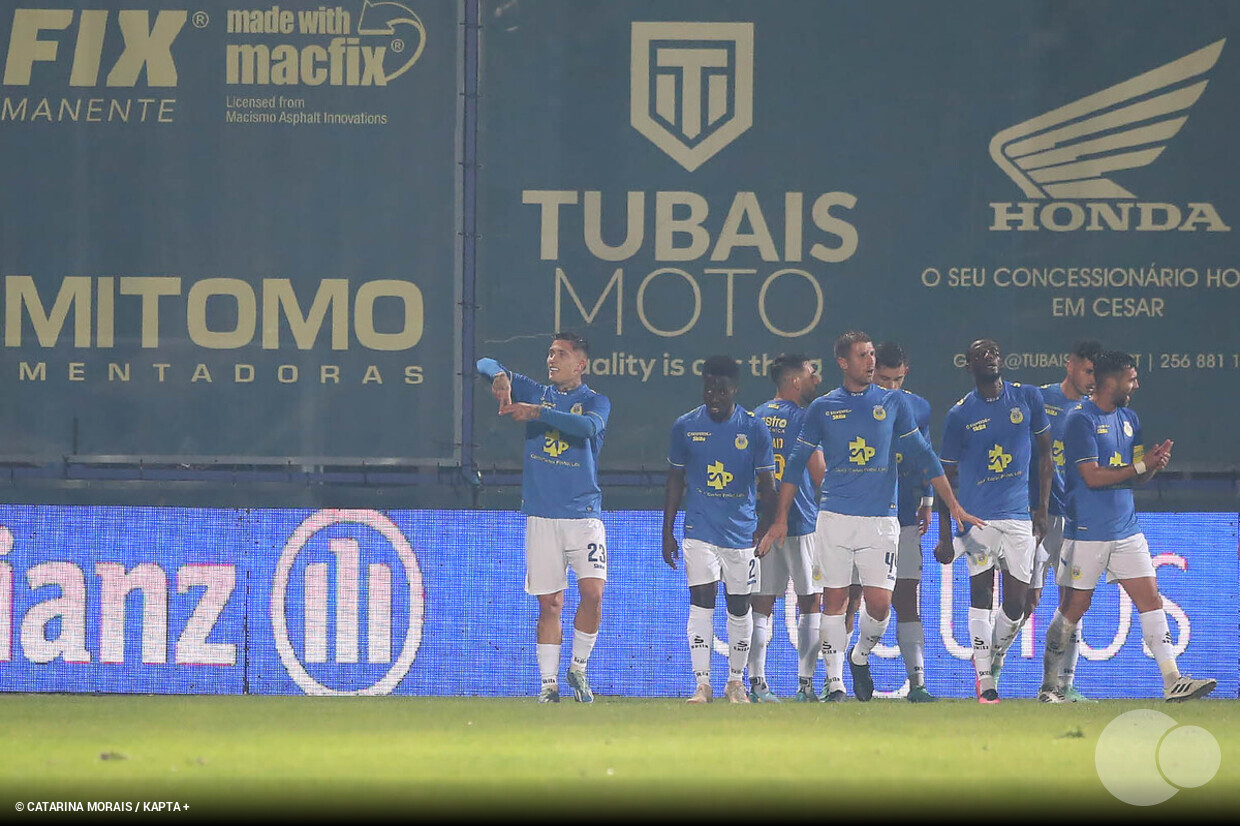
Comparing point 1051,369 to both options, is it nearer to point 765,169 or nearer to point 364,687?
point 765,169

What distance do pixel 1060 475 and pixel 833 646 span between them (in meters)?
1.73

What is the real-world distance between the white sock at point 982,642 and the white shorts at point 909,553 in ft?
1.36

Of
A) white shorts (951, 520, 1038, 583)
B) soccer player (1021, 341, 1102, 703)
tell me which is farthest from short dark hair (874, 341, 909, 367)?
white shorts (951, 520, 1038, 583)

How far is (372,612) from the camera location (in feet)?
38.2

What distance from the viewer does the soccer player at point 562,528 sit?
35.1 ft

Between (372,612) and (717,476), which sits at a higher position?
(717,476)

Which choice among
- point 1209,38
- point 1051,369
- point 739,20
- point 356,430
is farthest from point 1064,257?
point 356,430

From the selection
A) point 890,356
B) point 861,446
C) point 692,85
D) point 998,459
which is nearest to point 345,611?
point 861,446

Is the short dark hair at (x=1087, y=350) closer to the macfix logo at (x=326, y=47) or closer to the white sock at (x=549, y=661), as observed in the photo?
the white sock at (x=549, y=661)

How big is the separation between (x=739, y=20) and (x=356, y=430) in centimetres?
340

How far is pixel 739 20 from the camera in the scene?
12.0 meters

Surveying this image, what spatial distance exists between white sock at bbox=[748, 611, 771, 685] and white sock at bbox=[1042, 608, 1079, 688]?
1.57m

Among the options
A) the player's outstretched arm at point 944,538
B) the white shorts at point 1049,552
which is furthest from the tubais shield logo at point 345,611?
the white shorts at point 1049,552

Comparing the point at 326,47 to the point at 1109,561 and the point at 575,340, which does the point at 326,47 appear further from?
the point at 1109,561
